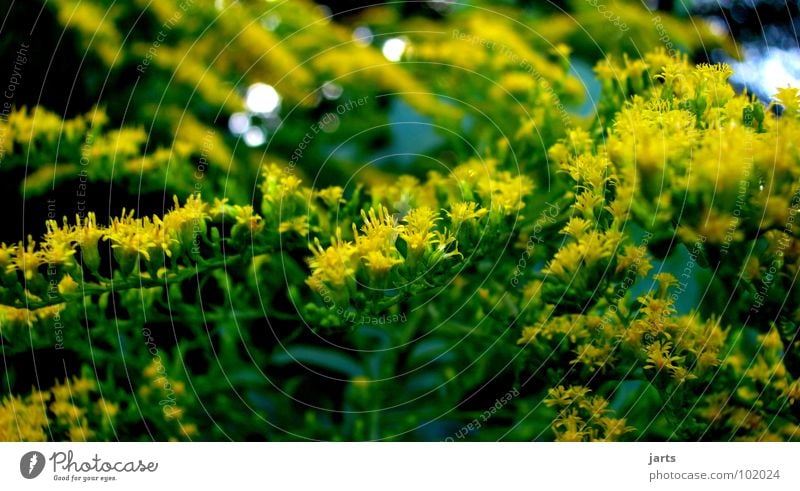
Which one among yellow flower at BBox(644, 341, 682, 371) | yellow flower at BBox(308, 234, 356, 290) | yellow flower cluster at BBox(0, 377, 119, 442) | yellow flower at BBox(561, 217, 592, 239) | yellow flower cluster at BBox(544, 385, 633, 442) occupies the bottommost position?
yellow flower cluster at BBox(0, 377, 119, 442)

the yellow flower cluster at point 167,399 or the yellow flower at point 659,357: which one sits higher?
the yellow flower at point 659,357

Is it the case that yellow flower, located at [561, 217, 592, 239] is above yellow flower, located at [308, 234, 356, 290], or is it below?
above

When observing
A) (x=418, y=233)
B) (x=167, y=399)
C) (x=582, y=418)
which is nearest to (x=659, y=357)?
(x=582, y=418)

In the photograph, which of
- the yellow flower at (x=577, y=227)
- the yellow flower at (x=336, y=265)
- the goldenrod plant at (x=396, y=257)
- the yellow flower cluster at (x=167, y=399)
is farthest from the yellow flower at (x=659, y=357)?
the yellow flower cluster at (x=167, y=399)

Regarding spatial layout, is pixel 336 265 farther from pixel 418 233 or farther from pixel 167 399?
pixel 167 399

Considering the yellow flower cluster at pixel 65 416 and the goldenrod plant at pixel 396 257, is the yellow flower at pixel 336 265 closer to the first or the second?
the goldenrod plant at pixel 396 257

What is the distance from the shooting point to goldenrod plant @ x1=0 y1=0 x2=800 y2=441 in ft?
1.98

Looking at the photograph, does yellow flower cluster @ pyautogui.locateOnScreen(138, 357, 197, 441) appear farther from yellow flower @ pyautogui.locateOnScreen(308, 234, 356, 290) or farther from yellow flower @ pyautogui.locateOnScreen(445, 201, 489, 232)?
yellow flower @ pyautogui.locateOnScreen(445, 201, 489, 232)

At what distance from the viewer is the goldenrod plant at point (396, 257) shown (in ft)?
1.98

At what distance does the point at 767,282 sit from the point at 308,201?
15.6 inches

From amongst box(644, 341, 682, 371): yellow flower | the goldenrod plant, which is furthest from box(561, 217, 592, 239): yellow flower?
box(644, 341, 682, 371): yellow flower

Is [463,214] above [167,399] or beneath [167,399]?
above

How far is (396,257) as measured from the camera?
23.2 inches

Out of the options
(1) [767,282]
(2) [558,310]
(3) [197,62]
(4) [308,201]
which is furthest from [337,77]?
(1) [767,282]
